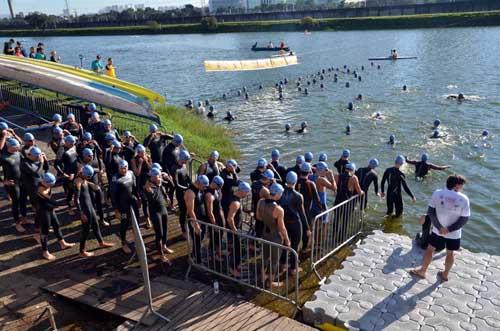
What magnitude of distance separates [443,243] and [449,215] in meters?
0.57

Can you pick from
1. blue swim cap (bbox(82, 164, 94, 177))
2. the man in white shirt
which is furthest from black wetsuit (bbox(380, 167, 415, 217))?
blue swim cap (bbox(82, 164, 94, 177))

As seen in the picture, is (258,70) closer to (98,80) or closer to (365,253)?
(98,80)

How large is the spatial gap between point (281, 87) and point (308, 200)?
26.5 meters

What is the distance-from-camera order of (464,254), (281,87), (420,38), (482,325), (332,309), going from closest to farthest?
(482,325), (332,309), (464,254), (281,87), (420,38)

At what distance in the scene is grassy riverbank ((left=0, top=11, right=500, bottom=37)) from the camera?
75.8 meters

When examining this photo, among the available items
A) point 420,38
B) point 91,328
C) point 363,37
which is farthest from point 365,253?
point 363,37

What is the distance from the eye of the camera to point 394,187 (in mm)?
12008

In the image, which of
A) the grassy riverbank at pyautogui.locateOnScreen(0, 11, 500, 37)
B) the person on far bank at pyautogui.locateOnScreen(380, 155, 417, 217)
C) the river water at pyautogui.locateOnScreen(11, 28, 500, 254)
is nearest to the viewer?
the person on far bank at pyautogui.locateOnScreen(380, 155, 417, 217)

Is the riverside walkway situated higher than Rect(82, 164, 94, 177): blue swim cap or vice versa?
Rect(82, 164, 94, 177): blue swim cap

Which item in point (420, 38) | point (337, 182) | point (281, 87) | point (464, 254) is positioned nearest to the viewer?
point (464, 254)

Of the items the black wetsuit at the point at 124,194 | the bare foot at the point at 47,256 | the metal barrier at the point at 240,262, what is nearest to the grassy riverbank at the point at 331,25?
the metal barrier at the point at 240,262

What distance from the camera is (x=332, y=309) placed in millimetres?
7336

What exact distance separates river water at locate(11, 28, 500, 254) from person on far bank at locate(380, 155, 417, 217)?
1.40 ft

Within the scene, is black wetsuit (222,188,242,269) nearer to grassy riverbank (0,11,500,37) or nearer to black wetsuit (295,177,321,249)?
black wetsuit (295,177,321,249)
